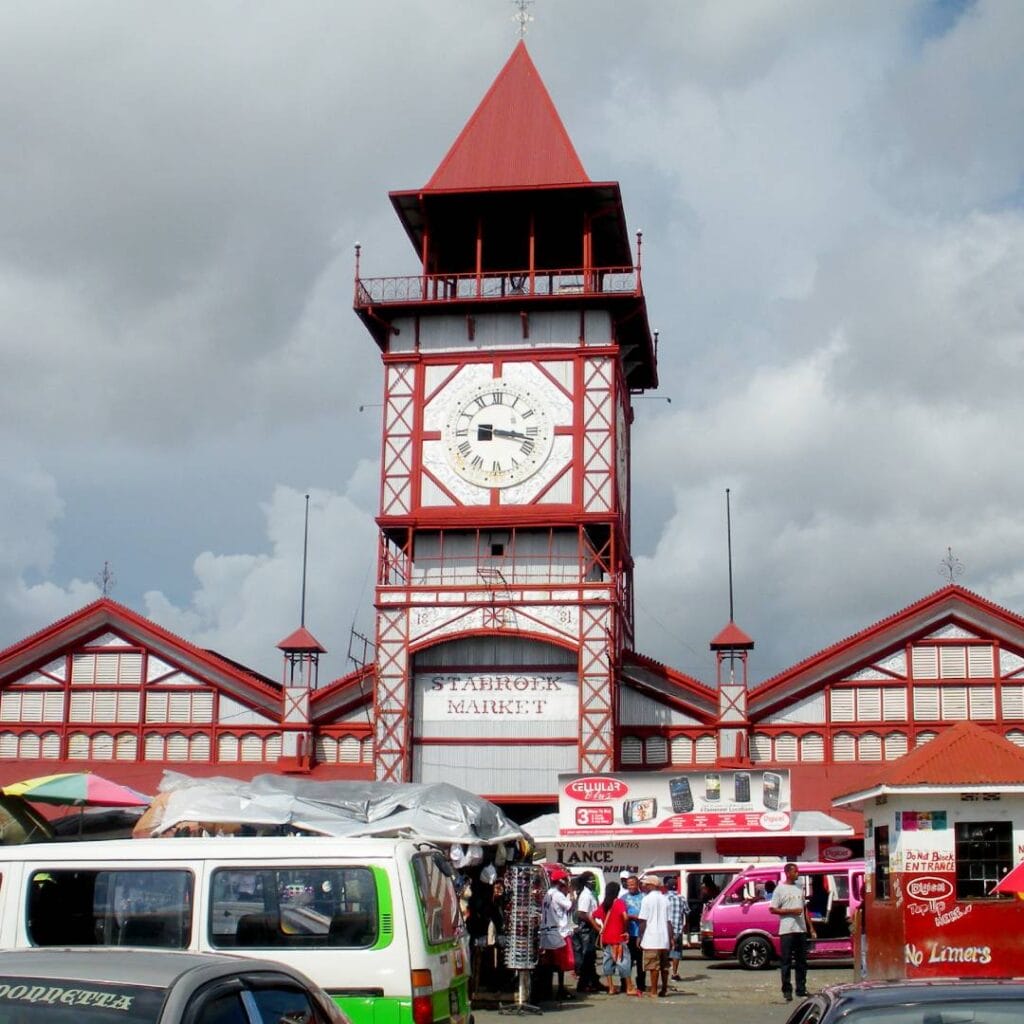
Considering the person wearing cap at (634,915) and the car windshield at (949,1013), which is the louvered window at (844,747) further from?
the car windshield at (949,1013)

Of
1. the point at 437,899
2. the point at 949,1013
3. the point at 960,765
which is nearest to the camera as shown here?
the point at 949,1013

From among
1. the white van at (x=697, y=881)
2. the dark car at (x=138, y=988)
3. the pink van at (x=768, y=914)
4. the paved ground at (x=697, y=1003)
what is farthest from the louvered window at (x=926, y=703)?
the dark car at (x=138, y=988)

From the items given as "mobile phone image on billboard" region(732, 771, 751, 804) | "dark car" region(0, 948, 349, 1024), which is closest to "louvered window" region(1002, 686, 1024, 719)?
"mobile phone image on billboard" region(732, 771, 751, 804)

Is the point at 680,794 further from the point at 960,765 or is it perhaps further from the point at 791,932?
the point at 960,765

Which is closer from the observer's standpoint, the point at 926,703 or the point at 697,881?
the point at 697,881

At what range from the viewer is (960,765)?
22234 mm

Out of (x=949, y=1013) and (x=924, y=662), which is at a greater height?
(x=924, y=662)

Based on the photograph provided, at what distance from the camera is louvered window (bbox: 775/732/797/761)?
1518 inches

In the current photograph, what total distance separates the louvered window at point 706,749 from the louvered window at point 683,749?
7.9 inches

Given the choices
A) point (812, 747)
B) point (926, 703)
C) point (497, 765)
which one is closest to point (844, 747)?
point (812, 747)

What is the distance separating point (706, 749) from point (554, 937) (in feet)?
54.0

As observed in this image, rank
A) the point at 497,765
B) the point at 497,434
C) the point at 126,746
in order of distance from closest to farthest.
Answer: the point at 497,765
the point at 497,434
the point at 126,746

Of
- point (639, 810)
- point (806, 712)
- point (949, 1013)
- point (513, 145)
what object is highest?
point (513, 145)

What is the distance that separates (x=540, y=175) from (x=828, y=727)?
16025mm
